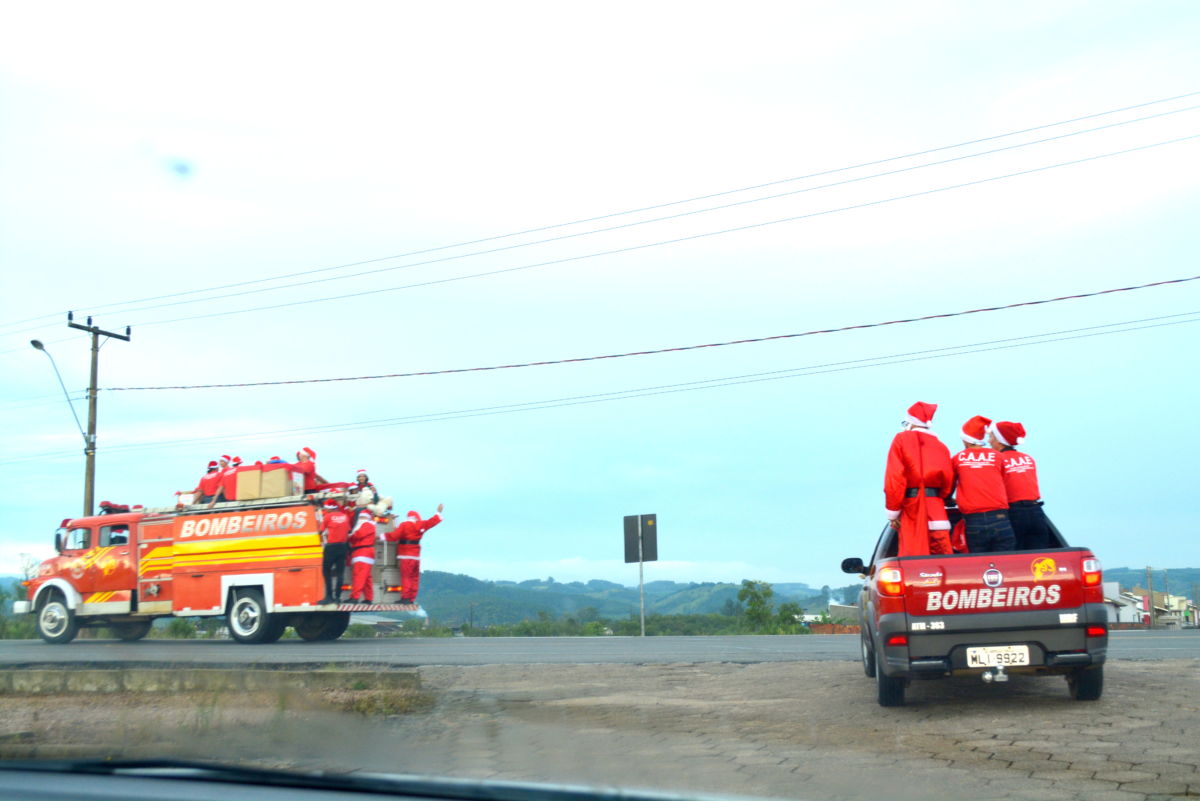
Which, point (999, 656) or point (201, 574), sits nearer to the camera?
point (999, 656)

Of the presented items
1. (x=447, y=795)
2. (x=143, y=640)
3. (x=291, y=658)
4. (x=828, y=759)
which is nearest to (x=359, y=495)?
(x=291, y=658)

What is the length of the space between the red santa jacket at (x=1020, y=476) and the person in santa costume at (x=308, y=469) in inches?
587

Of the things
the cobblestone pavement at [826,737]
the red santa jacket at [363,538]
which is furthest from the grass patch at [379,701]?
the red santa jacket at [363,538]

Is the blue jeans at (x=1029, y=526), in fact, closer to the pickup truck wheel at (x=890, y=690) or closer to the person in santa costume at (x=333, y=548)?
the pickup truck wheel at (x=890, y=690)

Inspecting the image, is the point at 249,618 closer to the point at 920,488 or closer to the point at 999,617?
the point at 920,488

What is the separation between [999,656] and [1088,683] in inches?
37.1

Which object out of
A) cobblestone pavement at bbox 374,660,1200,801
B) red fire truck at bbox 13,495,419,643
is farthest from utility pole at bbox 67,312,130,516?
cobblestone pavement at bbox 374,660,1200,801

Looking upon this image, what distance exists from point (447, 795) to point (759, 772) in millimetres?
3483

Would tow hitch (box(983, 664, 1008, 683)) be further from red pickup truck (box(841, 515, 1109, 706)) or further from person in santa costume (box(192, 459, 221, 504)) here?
person in santa costume (box(192, 459, 221, 504))

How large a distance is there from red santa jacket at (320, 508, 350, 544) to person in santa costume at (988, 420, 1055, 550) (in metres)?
13.6

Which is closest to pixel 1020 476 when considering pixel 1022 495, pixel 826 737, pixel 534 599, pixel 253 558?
pixel 1022 495

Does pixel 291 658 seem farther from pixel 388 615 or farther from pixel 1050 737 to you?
pixel 1050 737

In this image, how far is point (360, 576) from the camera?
20.7 metres

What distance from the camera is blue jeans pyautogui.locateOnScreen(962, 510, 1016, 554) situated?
9.16 meters
